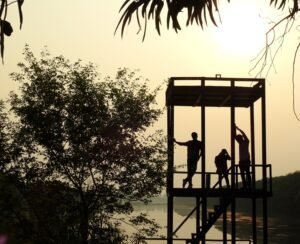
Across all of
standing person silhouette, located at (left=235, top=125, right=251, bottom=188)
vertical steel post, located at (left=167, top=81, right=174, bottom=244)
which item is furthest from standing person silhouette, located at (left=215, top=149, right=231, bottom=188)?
vertical steel post, located at (left=167, top=81, right=174, bottom=244)

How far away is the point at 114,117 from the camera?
17.3 meters

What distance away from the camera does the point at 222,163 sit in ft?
55.8

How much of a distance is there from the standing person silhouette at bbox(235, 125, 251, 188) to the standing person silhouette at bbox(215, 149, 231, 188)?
494 mm

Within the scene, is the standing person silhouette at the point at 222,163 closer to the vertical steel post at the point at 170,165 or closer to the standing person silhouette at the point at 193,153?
the standing person silhouette at the point at 193,153

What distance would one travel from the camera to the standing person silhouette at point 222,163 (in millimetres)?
16828

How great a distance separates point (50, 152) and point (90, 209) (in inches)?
87.6

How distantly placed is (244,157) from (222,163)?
75 centimetres

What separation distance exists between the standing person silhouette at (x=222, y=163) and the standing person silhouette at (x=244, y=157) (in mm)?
494

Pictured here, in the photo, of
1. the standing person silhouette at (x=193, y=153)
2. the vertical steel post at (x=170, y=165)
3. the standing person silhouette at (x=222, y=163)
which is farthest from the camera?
the vertical steel post at (x=170, y=165)

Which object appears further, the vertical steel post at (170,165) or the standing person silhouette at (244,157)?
the vertical steel post at (170,165)

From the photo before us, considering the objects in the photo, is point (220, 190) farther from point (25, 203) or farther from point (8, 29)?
point (8, 29)

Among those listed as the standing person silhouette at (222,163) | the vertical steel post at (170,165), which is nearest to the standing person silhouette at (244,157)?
the standing person silhouette at (222,163)

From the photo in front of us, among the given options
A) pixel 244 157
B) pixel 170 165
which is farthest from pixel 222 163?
pixel 170 165

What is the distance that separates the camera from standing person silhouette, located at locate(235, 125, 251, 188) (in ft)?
54.0
